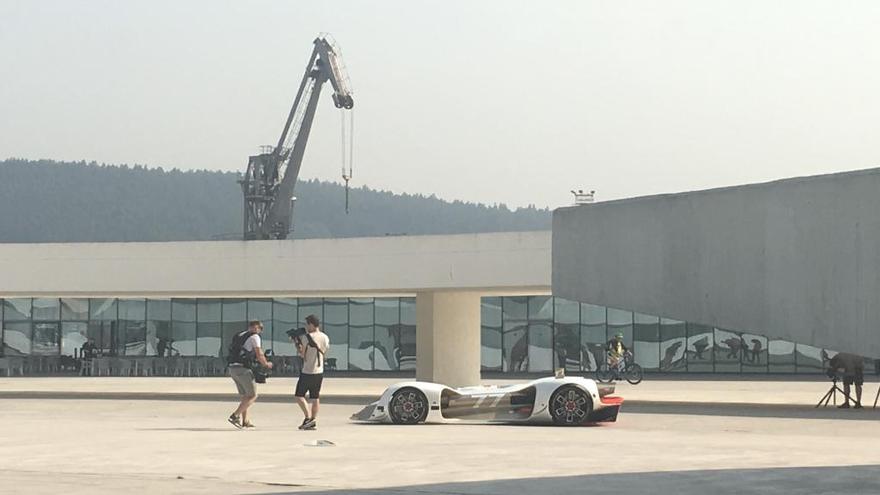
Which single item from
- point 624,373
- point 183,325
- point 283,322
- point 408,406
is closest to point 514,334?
point 283,322

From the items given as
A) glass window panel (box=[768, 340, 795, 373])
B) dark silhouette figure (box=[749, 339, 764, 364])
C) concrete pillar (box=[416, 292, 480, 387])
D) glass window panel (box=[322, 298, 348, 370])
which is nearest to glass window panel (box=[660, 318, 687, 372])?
A: dark silhouette figure (box=[749, 339, 764, 364])

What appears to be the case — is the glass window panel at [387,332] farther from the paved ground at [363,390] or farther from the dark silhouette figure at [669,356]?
the dark silhouette figure at [669,356]

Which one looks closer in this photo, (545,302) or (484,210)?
(545,302)

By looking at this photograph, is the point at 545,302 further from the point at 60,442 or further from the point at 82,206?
the point at 82,206

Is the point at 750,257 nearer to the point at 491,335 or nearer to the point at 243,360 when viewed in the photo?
the point at 243,360

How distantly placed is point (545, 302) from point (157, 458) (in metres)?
41.1

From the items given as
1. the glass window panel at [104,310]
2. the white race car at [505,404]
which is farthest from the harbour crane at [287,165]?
the white race car at [505,404]

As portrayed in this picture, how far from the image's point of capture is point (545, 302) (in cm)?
5666

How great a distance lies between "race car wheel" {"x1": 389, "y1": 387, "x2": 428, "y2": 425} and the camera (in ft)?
74.3

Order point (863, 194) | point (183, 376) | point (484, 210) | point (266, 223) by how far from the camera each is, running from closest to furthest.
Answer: point (863, 194) → point (183, 376) → point (266, 223) → point (484, 210)

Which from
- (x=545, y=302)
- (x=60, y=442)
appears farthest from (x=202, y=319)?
(x=60, y=442)

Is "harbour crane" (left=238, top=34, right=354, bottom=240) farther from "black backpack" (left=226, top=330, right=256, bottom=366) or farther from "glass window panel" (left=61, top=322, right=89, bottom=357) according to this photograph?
"black backpack" (left=226, top=330, right=256, bottom=366)

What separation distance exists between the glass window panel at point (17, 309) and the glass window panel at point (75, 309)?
1407 mm

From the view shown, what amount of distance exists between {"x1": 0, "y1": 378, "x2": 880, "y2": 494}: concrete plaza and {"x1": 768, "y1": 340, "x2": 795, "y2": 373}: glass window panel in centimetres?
2784
